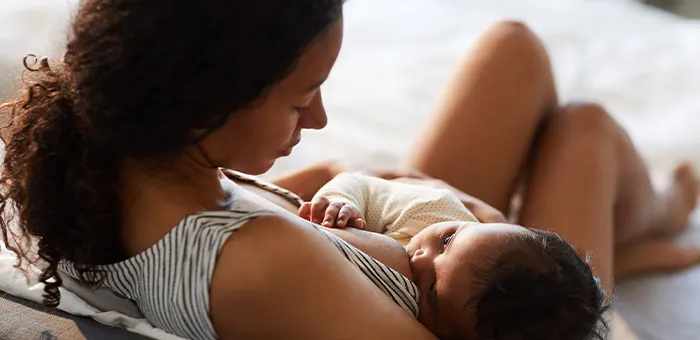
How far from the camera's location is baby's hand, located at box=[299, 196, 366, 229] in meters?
1.04

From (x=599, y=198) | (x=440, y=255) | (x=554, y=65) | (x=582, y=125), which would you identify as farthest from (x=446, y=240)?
(x=554, y=65)

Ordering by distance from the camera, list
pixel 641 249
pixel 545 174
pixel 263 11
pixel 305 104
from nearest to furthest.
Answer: pixel 263 11, pixel 305 104, pixel 545 174, pixel 641 249

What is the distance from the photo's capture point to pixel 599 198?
4.42 ft

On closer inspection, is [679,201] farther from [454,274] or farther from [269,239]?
[269,239]

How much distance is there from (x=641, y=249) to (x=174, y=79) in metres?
1.14

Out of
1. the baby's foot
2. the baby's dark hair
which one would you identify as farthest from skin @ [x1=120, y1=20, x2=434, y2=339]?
the baby's foot

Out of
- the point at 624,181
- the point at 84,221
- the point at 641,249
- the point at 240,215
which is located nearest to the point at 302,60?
the point at 240,215

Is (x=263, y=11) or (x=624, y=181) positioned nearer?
(x=263, y=11)

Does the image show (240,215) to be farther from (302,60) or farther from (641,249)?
(641,249)

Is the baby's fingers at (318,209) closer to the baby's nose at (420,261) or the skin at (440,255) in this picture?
the skin at (440,255)

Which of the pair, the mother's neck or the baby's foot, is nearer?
the mother's neck

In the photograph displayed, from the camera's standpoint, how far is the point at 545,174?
1.41 meters

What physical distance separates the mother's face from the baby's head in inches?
9.7

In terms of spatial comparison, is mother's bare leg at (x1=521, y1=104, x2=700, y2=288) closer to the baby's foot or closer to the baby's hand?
the baby's foot
